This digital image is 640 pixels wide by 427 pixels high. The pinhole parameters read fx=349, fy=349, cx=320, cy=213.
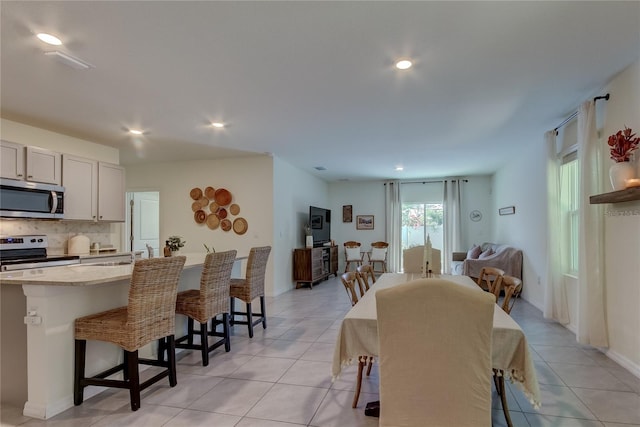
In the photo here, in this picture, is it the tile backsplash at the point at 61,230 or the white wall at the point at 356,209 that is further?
the white wall at the point at 356,209

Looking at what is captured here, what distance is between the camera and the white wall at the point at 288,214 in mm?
6344

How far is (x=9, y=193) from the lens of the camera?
12.5 feet

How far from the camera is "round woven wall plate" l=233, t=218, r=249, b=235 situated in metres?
6.29

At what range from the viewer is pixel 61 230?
4.81 metres

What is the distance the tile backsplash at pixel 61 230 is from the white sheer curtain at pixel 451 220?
7.31m

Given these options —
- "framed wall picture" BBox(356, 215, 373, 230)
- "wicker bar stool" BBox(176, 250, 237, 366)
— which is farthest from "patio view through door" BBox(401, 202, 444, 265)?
"wicker bar stool" BBox(176, 250, 237, 366)

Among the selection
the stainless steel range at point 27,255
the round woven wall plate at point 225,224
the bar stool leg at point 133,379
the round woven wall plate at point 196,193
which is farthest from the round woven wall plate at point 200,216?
the bar stool leg at point 133,379

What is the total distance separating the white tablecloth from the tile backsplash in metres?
4.38

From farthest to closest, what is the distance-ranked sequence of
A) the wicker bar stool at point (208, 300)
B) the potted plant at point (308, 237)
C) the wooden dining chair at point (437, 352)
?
the potted plant at point (308, 237) < the wicker bar stool at point (208, 300) < the wooden dining chair at point (437, 352)

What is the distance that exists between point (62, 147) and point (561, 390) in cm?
606

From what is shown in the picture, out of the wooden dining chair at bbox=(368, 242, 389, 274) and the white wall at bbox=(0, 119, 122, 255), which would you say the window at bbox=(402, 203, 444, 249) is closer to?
the wooden dining chair at bbox=(368, 242, 389, 274)

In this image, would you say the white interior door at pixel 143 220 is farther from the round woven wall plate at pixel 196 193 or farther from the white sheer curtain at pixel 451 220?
the white sheer curtain at pixel 451 220

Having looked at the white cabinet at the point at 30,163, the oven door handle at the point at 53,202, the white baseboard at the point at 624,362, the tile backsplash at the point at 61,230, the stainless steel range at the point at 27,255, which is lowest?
the white baseboard at the point at 624,362

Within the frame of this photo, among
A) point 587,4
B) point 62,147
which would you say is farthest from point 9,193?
point 587,4
